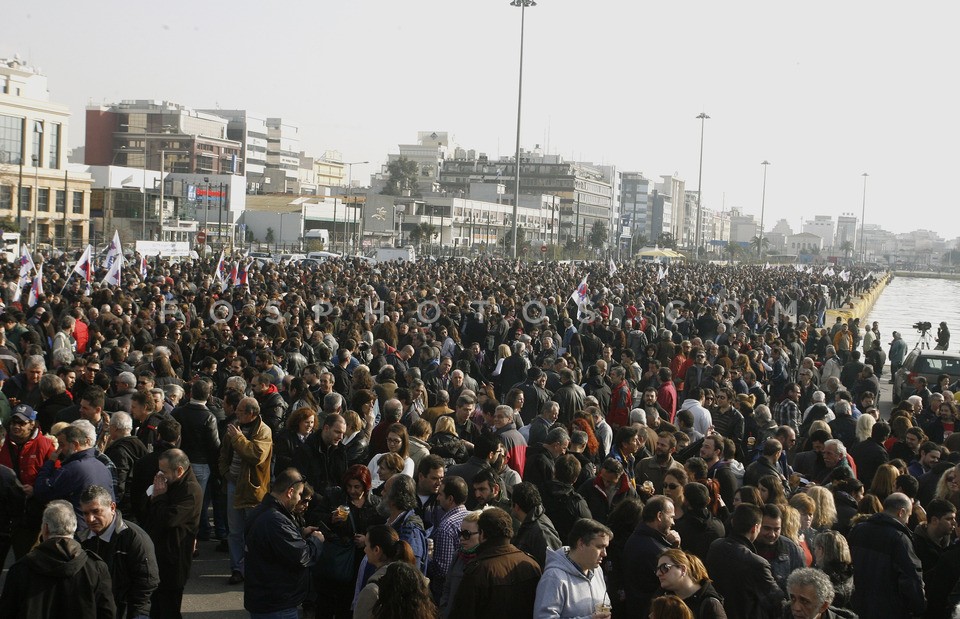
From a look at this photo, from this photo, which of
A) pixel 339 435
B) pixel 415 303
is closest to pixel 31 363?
pixel 339 435

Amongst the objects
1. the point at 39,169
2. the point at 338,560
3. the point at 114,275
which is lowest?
the point at 338,560

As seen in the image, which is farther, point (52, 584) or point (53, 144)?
point (53, 144)

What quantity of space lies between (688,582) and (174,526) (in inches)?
124

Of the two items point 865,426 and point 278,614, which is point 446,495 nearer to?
point 278,614

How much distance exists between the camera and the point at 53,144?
79312 millimetres

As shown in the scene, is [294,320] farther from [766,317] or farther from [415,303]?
[766,317]

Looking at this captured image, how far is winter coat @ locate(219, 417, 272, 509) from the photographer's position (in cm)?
732

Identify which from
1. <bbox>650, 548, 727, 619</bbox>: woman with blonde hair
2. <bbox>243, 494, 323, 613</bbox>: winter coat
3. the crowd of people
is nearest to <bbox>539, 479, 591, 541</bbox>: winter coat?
the crowd of people

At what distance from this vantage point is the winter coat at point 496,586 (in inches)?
193

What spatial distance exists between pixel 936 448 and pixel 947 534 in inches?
94.0

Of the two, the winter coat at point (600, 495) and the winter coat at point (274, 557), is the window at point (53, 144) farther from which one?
the winter coat at point (274, 557)

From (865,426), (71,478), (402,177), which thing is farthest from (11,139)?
(71,478)

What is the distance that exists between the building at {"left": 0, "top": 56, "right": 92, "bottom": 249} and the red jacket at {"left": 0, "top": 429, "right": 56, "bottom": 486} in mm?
68668

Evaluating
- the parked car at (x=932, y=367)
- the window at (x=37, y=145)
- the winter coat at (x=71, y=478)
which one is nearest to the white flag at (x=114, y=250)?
the parked car at (x=932, y=367)
